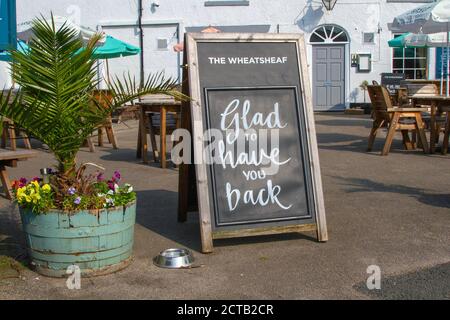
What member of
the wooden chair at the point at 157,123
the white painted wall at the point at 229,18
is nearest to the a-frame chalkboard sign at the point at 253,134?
the wooden chair at the point at 157,123

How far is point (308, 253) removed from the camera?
4.68m

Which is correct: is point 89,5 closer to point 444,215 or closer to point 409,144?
point 409,144

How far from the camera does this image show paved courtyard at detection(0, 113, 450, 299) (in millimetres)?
3930

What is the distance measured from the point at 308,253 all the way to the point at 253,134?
1.02 metres

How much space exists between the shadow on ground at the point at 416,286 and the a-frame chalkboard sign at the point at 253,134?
0.92 m

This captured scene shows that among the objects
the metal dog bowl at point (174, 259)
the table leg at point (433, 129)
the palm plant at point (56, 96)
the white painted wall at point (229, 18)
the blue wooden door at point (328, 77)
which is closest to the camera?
the palm plant at point (56, 96)

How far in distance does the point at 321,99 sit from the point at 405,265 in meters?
14.2

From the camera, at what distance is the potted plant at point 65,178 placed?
4.14 meters

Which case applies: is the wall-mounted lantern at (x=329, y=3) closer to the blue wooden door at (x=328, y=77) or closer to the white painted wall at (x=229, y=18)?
the white painted wall at (x=229, y=18)

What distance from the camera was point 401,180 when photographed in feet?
24.4

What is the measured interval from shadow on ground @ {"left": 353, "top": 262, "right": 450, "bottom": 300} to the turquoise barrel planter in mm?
1639

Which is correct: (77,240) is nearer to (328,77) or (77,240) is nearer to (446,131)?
(446,131)

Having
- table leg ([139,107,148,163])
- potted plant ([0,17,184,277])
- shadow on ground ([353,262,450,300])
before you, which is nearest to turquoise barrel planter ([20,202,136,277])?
potted plant ([0,17,184,277])
